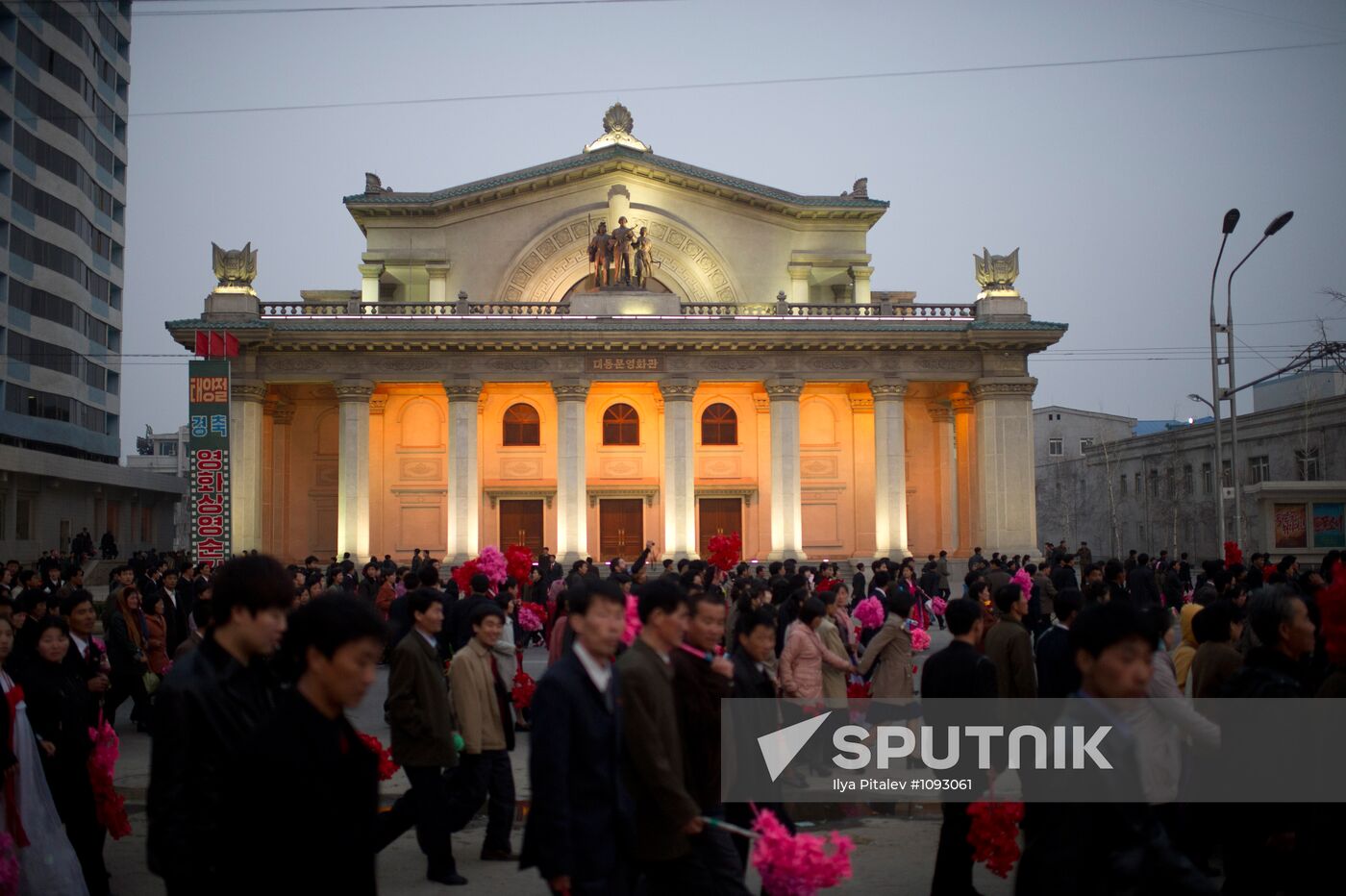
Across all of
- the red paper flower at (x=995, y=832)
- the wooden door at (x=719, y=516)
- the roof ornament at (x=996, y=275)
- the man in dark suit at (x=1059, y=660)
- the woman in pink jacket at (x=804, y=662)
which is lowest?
the red paper flower at (x=995, y=832)

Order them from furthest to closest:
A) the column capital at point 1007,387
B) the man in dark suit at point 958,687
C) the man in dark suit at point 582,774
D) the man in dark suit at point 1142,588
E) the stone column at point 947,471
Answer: the stone column at point 947,471 < the column capital at point 1007,387 < the man in dark suit at point 1142,588 < the man in dark suit at point 958,687 < the man in dark suit at point 582,774

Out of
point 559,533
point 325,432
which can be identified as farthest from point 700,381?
point 325,432

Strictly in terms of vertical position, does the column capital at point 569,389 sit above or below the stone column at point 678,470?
above

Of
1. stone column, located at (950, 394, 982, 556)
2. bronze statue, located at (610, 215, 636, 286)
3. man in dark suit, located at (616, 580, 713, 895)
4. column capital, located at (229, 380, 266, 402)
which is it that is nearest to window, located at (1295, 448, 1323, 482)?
stone column, located at (950, 394, 982, 556)

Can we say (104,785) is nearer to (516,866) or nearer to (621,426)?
(516,866)

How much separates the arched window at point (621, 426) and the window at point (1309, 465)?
77.2 feet

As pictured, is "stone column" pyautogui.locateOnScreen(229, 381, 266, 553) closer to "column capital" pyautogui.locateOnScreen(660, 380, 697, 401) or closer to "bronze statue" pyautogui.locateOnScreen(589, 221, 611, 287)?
"bronze statue" pyautogui.locateOnScreen(589, 221, 611, 287)

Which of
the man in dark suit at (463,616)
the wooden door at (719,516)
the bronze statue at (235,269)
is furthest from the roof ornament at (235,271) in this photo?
the man in dark suit at (463,616)

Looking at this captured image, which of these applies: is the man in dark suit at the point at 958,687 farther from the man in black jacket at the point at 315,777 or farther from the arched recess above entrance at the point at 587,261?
the arched recess above entrance at the point at 587,261

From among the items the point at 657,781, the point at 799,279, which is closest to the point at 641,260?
Result: the point at 799,279

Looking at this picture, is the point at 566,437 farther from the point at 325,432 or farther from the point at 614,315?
the point at 325,432

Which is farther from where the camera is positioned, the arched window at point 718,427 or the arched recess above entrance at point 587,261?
the arched recess above entrance at point 587,261

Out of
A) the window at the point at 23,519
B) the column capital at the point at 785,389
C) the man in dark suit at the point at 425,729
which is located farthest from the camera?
the window at the point at 23,519

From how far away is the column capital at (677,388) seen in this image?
36.5 meters
